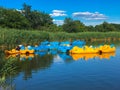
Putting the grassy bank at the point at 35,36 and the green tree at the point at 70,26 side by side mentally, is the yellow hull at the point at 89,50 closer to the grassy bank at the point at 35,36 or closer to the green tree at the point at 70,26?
the grassy bank at the point at 35,36

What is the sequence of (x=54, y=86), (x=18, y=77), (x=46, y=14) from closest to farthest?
(x=54, y=86)
(x=18, y=77)
(x=46, y=14)

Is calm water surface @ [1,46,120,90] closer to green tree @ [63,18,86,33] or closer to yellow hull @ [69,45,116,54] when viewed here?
yellow hull @ [69,45,116,54]

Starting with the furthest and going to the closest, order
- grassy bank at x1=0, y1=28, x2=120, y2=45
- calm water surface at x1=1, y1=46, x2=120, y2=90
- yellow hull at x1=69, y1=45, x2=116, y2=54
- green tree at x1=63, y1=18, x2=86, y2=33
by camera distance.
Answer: green tree at x1=63, y1=18, x2=86, y2=33 < grassy bank at x1=0, y1=28, x2=120, y2=45 < yellow hull at x1=69, y1=45, x2=116, y2=54 < calm water surface at x1=1, y1=46, x2=120, y2=90

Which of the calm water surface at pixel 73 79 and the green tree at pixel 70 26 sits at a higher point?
the green tree at pixel 70 26

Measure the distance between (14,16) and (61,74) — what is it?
152 feet

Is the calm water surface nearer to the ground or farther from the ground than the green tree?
nearer to the ground

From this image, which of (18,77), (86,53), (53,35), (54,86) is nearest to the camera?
(54,86)

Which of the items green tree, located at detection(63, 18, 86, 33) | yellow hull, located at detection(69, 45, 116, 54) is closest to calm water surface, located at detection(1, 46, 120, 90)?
yellow hull, located at detection(69, 45, 116, 54)

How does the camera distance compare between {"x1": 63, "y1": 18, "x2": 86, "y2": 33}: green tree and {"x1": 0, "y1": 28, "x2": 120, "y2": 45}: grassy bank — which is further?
{"x1": 63, "y1": 18, "x2": 86, "y2": 33}: green tree

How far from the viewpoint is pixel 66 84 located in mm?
14102

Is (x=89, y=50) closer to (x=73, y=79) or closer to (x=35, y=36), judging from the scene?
(x=73, y=79)

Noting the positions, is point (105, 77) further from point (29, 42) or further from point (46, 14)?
point (46, 14)

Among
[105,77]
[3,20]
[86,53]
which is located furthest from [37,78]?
[3,20]

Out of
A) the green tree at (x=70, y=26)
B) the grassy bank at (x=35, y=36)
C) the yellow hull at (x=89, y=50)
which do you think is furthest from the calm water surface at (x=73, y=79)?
the green tree at (x=70, y=26)
